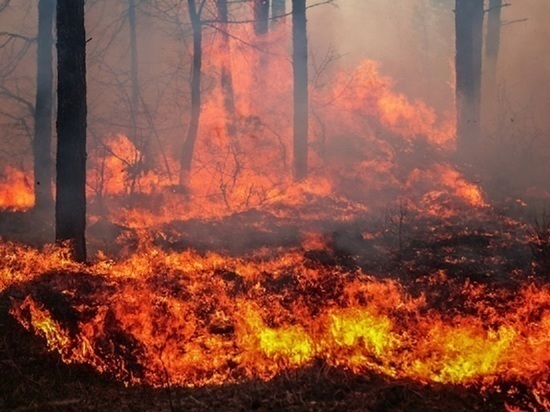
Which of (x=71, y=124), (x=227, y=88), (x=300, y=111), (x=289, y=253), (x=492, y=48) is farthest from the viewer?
(x=492, y=48)

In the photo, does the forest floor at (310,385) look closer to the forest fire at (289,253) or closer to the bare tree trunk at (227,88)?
the forest fire at (289,253)

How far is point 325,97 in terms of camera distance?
20203 mm

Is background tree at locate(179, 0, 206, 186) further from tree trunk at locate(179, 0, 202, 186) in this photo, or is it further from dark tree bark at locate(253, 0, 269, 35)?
dark tree bark at locate(253, 0, 269, 35)

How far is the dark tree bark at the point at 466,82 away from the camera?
15680 mm

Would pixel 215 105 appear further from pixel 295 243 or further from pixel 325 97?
pixel 295 243

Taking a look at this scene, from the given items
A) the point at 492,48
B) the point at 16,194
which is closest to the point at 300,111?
the point at 16,194

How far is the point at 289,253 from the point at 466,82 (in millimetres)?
9964

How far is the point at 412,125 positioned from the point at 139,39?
1435cm

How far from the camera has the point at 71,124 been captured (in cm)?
840

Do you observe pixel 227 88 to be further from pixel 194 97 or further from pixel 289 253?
pixel 289 253

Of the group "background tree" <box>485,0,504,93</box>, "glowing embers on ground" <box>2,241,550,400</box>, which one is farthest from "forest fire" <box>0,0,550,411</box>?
"background tree" <box>485,0,504,93</box>

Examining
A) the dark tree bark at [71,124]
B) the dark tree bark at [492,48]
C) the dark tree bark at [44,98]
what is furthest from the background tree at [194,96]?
the dark tree bark at [492,48]

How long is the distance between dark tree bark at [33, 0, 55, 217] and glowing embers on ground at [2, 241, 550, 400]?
26.6 ft

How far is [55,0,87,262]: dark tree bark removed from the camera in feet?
27.2
